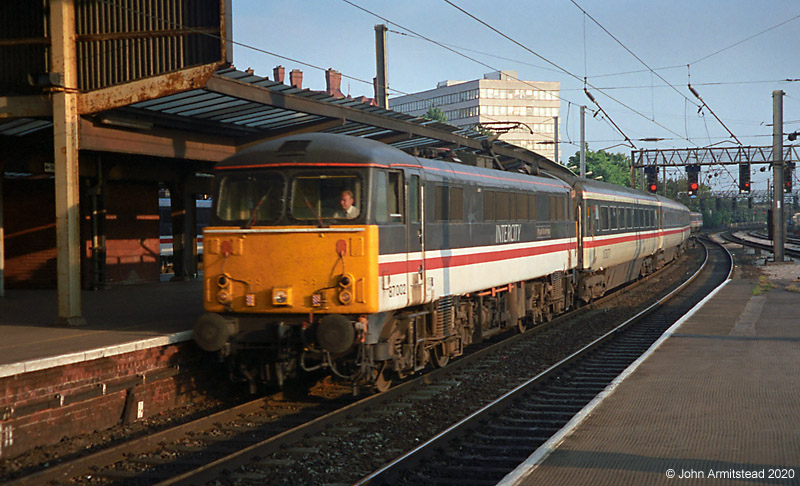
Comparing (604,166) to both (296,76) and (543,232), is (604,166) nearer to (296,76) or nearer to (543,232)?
(296,76)

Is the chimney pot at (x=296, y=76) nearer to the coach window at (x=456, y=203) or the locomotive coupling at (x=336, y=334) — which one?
the coach window at (x=456, y=203)

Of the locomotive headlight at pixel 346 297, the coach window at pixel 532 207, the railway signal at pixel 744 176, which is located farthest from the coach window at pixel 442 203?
the railway signal at pixel 744 176

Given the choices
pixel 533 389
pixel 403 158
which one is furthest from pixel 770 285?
pixel 403 158

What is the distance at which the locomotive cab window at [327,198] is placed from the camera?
10422 millimetres

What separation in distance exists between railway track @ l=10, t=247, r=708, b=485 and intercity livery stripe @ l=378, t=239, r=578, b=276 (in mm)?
1746

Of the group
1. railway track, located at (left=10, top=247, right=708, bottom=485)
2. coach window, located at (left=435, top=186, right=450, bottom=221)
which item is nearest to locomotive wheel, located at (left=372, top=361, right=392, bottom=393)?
railway track, located at (left=10, top=247, right=708, bottom=485)

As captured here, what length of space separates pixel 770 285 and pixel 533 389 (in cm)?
1769

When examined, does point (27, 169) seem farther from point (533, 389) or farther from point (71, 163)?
point (533, 389)

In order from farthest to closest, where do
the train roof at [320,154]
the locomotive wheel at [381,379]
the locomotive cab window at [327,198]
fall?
the locomotive wheel at [381,379] < the train roof at [320,154] < the locomotive cab window at [327,198]

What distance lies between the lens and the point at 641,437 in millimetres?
8258

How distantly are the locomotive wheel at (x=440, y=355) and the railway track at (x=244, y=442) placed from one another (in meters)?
0.73

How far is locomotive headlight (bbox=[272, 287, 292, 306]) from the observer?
10.4 m

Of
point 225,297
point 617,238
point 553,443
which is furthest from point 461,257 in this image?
point 617,238

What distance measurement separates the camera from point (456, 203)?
13016mm
